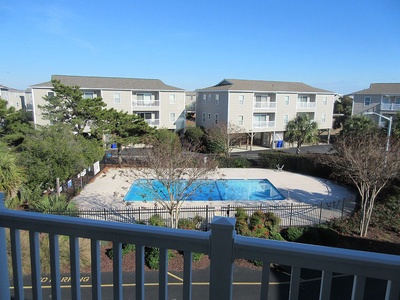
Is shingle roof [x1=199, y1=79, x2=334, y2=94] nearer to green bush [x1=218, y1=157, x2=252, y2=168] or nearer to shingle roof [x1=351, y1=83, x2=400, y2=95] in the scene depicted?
shingle roof [x1=351, y1=83, x2=400, y2=95]

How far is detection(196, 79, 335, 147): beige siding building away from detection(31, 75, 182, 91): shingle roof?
20.1 ft

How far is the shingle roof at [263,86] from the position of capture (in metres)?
38.0

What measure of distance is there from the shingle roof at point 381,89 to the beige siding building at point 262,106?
4.50 m

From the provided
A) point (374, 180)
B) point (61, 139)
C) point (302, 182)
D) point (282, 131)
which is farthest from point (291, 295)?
point (282, 131)

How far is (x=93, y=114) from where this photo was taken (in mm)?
27156

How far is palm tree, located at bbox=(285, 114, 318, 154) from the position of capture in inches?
1451

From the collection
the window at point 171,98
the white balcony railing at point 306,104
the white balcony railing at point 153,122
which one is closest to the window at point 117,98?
the white balcony railing at point 153,122

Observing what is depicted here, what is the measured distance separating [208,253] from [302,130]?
3770 centimetres

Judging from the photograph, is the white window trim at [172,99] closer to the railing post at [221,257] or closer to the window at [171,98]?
the window at [171,98]

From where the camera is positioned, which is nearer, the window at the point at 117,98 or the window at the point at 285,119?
the window at the point at 117,98

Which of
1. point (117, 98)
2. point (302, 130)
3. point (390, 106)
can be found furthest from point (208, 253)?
point (390, 106)

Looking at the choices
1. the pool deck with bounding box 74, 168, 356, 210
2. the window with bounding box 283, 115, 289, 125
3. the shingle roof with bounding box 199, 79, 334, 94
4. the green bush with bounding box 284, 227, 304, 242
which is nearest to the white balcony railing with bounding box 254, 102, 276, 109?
the shingle roof with bounding box 199, 79, 334, 94

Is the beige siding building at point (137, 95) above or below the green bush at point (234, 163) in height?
above

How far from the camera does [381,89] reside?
38906mm
